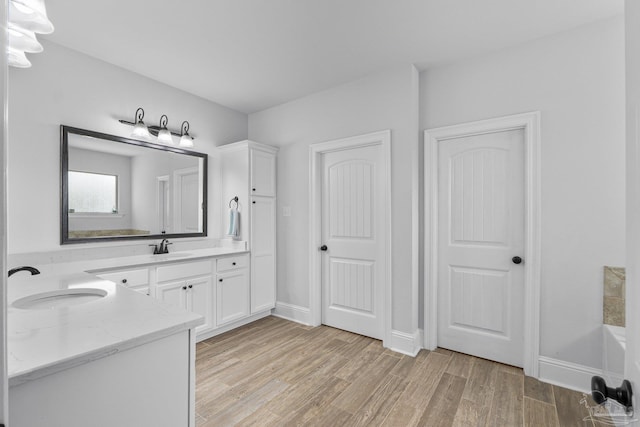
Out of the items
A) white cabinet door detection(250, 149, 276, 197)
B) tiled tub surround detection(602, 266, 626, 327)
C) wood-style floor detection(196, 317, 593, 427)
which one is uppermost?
white cabinet door detection(250, 149, 276, 197)

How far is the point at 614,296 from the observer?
1974mm

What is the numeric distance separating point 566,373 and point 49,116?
4449mm

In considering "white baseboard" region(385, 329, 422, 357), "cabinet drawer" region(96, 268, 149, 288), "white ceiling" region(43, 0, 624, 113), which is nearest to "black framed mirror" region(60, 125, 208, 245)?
"cabinet drawer" region(96, 268, 149, 288)

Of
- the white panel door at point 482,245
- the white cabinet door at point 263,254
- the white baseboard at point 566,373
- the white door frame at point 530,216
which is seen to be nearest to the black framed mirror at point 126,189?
the white cabinet door at point 263,254

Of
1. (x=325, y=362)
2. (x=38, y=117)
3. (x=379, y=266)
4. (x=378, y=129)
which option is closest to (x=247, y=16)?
(x=378, y=129)

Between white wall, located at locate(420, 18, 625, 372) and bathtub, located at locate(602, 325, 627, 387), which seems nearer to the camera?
bathtub, located at locate(602, 325, 627, 387)

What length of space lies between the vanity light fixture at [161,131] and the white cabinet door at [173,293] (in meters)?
1.45

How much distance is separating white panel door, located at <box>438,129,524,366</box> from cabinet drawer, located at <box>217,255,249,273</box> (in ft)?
6.74

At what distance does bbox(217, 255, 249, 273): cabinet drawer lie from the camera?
302 centimetres

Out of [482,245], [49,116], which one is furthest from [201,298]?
[482,245]

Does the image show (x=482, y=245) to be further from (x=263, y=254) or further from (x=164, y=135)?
(x=164, y=135)

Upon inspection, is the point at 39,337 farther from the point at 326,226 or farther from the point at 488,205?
the point at 488,205

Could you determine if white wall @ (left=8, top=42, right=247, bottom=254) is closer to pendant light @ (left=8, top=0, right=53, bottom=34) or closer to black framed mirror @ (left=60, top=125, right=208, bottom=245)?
black framed mirror @ (left=60, top=125, right=208, bottom=245)

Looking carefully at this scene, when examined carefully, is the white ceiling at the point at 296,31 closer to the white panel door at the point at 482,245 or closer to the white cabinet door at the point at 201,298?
the white panel door at the point at 482,245
